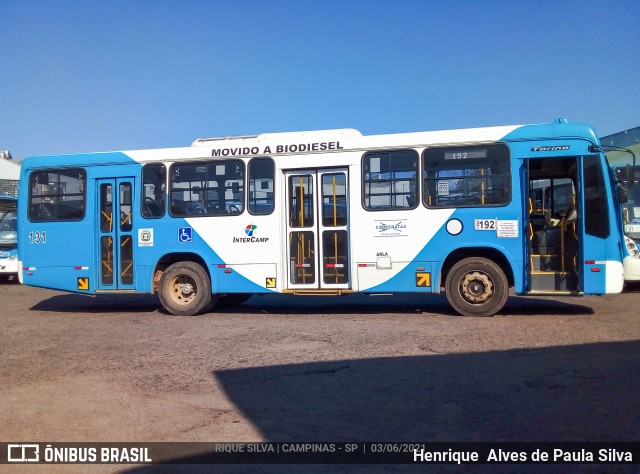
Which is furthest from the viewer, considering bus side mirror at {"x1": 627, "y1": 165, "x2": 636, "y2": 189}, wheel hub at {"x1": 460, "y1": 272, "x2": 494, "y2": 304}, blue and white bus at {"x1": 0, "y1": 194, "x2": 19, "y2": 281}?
blue and white bus at {"x1": 0, "y1": 194, "x2": 19, "y2": 281}

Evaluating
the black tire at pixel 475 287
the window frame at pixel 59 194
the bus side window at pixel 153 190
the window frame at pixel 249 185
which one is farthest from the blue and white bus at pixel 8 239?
the black tire at pixel 475 287

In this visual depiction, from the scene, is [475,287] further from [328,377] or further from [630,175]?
[328,377]

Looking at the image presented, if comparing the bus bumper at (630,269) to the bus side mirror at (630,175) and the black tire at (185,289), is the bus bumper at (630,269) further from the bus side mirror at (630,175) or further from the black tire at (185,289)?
the black tire at (185,289)

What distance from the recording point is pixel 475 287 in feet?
33.1

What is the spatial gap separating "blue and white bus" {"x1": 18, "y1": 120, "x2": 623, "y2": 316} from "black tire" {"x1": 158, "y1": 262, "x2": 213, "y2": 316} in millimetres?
24

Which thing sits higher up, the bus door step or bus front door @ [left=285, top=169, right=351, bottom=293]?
bus front door @ [left=285, top=169, right=351, bottom=293]

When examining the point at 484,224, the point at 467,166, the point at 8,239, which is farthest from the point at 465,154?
the point at 8,239

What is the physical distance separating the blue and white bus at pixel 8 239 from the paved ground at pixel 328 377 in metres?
8.58

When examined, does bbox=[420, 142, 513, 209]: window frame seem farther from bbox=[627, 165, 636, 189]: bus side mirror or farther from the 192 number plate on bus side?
bbox=[627, 165, 636, 189]: bus side mirror

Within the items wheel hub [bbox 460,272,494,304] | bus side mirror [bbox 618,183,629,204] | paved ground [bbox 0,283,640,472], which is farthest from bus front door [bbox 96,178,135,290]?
bus side mirror [bbox 618,183,629,204]

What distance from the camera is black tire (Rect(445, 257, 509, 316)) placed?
9.99m

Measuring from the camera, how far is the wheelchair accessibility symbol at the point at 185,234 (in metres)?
11.3

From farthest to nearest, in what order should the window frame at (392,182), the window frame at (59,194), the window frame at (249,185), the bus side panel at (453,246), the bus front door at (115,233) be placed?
the window frame at (59,194) → the bus front door at (115,233) → the window frame at (249,185) → the window frame at (392,182) → the bus side panel at (453,246)

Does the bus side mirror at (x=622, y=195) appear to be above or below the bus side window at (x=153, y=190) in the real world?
below
